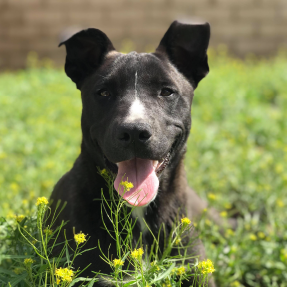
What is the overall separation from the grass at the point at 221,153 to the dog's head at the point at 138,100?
682mm

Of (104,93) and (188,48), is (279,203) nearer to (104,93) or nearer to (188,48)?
(188,48)

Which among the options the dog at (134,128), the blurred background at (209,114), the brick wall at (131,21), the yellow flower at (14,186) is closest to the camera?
the dog at (134,128)

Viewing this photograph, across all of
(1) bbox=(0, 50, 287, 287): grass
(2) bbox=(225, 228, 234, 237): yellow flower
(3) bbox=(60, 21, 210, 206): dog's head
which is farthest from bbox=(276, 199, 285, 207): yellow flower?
(3) bbox=(60, 21, 210, 206): dog's head

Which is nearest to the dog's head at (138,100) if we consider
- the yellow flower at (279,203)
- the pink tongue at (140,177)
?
the pink tongue at (140,177)

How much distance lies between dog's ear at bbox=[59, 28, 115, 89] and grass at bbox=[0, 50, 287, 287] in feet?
3.34

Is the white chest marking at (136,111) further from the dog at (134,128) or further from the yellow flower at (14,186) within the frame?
the yellow flower at (14,186)

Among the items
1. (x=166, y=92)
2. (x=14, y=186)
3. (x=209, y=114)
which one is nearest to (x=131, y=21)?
(x=209, y=114)

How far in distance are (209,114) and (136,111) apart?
163 inches

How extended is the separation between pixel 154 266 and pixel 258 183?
2814 millimetres

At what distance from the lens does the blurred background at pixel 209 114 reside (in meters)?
3.59

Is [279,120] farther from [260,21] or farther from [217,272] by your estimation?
[260,21]

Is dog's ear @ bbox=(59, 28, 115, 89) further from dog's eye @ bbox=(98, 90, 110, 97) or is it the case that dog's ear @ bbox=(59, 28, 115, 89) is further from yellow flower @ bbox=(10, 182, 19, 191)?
yellow flower @ bbox=(10, 182, 19, 191)

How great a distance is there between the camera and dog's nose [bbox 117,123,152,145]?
2.40 meters

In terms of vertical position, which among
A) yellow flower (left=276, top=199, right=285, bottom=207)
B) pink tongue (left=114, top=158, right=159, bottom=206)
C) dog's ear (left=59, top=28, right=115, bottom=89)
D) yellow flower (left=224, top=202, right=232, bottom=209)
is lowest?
yellow flower (left=224, top=202, right=232, bottom=209)
